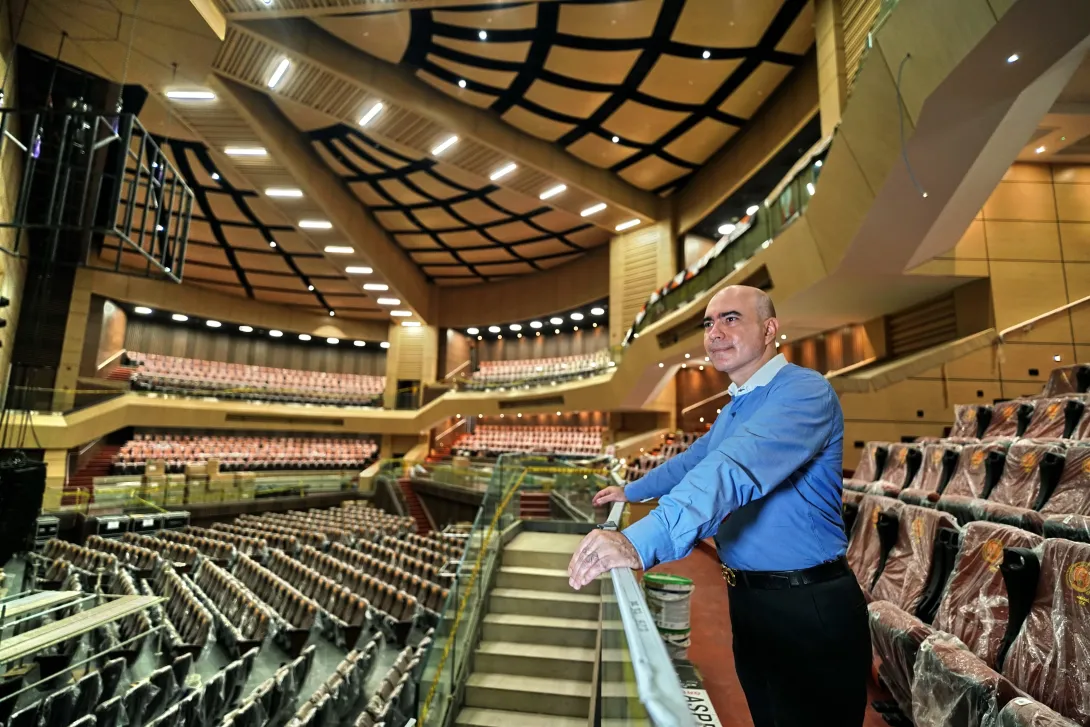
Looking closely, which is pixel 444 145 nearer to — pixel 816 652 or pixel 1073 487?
pixel 1073 487

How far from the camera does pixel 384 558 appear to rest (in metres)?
8.86

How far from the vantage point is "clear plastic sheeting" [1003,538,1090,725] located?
1.54 m

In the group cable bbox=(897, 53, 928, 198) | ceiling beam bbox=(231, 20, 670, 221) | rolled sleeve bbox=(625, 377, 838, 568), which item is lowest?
rolled sleeve bbox=(625, 377, 838, 568)

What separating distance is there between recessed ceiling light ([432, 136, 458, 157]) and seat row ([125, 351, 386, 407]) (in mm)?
12414

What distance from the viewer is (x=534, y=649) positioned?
4543mm

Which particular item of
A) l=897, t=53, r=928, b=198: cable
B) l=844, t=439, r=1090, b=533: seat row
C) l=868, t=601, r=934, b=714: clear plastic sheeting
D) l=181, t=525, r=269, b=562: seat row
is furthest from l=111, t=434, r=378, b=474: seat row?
l=897, t=53, r=928, b=198: cable

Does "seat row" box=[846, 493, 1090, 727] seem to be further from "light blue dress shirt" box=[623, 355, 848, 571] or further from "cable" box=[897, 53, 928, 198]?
"cable" box=[897, 53, 928, 198]

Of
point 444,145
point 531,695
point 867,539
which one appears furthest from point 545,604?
point 444,145

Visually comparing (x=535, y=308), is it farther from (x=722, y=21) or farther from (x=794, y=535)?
(x=794, y=535)

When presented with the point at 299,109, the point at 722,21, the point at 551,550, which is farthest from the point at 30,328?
the point at 722,21

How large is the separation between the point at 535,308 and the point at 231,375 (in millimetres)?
12814

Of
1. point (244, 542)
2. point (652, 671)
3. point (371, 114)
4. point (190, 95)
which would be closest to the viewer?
point (652, 671)

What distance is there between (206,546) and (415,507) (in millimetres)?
6300

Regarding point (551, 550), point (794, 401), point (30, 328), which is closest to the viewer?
point (794, 401)
